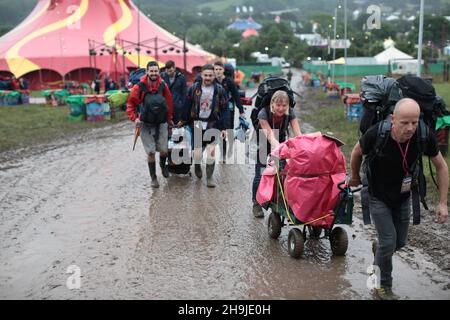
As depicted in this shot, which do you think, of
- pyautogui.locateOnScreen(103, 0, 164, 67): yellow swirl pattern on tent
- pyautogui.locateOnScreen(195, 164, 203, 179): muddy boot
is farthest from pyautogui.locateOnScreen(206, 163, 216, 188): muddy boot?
pyautogui.locateOnScreen(103, 0, 164, 67): yellow swirl pattern on tent

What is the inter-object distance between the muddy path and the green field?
5.79 m

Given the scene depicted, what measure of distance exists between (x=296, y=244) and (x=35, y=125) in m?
14.9

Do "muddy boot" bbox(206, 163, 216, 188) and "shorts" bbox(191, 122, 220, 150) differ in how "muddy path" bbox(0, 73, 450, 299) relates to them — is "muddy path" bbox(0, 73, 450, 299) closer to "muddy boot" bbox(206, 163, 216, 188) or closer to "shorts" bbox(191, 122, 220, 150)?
"muddy boot" bbox(206, 163, 216, 188)

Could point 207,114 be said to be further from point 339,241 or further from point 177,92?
point 339,241

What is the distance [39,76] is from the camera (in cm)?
3972

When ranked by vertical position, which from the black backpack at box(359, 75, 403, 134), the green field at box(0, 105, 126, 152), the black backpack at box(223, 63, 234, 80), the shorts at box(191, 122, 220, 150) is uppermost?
the black backpack at box(223, 63, 234, 80)

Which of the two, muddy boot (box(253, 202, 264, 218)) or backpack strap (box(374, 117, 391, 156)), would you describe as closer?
backpack strap (box(374, 117, 391, 156))

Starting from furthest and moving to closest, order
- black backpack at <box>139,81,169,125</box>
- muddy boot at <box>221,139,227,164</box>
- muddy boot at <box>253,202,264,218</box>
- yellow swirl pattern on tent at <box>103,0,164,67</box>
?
yellow swirl pattern on tent at <box>103,0,164,67</box> < muddy boot at <box>221,139,227,164</box> < black backpack at <box>139,81,169,125</box> < muddy boot at <box>253,202,264,218</box>

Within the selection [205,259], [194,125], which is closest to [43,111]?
[194,125]

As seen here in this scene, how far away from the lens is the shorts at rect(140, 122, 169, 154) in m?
9.33

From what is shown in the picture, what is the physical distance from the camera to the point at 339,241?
19.3ft

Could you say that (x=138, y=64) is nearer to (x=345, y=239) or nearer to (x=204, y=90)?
(x=204, y=90)

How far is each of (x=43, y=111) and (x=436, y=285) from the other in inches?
842

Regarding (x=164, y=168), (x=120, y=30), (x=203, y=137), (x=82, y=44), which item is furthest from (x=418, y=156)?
(x=120, y=30)
